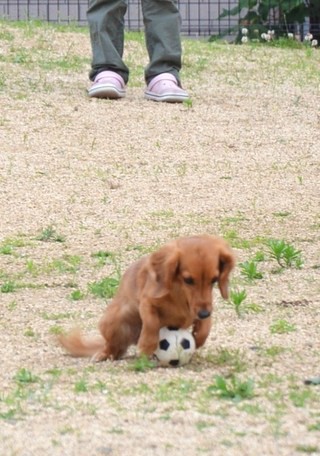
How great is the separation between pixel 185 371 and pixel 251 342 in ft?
1.84

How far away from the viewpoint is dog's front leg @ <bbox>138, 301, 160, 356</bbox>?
5.00 m

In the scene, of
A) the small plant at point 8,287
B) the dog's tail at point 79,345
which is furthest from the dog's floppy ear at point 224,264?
the small plant at point 8,287

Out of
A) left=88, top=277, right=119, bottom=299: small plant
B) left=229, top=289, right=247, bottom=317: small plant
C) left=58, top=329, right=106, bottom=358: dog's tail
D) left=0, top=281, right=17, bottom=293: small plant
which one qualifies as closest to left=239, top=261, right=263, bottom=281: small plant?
left=229, top=289, right=247, bottom=317: small plant

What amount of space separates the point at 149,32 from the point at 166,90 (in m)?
0.49

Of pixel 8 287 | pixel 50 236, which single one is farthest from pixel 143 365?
pixel 50 236

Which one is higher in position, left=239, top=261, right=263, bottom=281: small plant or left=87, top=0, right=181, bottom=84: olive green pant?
left=87, top=0, right=181, bottom=84: olive green pant

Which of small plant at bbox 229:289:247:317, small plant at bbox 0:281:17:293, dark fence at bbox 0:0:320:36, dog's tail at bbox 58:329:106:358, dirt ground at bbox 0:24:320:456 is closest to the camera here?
dirt ground at bbox 0:24:320:456

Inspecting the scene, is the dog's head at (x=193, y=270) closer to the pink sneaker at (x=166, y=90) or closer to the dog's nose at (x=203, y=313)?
the dog's nose at (x=203, y=313)

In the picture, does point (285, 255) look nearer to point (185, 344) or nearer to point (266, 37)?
point (185, 344)

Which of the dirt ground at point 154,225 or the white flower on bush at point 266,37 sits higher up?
the white flower on bush at point 266,37

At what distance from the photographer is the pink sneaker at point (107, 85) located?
1036cm

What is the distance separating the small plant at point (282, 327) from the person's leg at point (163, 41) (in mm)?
4784

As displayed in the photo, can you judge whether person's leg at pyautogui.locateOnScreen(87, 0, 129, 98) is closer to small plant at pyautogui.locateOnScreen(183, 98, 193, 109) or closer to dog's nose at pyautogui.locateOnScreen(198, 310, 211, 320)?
small plant at pyautogui.locateOnScreen(183, 98, 193, 109)

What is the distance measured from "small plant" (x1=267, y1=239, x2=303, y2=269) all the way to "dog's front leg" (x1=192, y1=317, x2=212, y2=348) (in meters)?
1.87
